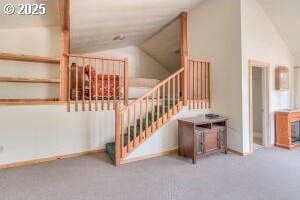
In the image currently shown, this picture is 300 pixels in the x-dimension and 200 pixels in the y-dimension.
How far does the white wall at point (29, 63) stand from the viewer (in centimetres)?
394

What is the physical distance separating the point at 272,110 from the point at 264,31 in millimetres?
1846

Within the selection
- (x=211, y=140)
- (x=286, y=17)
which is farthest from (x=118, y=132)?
(x=286, y=17)

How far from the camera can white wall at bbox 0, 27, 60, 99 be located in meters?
3.94

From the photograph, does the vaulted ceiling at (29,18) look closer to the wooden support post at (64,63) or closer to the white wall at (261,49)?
the wooden support post at (64,63)

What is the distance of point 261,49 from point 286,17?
2.92 feet

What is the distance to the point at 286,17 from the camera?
13.6 feet

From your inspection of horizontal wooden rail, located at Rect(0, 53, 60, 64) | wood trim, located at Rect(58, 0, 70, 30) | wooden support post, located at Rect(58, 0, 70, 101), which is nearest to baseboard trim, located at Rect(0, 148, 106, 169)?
wooden support post, located at Rect(58, 0, 70, 101)

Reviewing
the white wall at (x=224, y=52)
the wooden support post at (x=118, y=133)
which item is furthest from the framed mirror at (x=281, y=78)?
the wooden support post at (x=118, y=133)

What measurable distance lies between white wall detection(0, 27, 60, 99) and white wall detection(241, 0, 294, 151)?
4150 mm

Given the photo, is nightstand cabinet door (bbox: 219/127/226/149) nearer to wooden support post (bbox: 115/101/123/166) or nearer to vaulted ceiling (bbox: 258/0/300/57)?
wooden support post (bbox: 115/101/123/166)

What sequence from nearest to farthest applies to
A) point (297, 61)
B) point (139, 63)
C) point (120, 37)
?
point (297, 61)
point (120, 37)
point (139, 63)

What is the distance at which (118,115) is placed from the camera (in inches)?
127

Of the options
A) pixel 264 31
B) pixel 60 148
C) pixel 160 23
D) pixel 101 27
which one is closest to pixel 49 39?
pixel 101 27

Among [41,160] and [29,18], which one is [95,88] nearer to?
[41,160]
